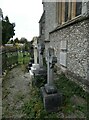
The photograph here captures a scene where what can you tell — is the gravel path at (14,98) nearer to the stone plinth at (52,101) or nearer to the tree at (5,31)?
the stone plinth at (52,101)

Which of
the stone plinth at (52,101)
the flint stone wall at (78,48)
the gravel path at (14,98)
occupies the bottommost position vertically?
the gravel path at (14,98)

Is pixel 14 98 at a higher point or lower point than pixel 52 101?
lower

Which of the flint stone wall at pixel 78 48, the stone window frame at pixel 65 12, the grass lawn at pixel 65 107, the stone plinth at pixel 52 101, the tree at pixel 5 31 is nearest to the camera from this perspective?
the grass lawn at pixel 65 107

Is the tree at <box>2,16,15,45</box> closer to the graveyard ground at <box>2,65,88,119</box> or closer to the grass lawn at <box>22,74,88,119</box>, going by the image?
the graveyard ground at <box>2,65,88,119</box>

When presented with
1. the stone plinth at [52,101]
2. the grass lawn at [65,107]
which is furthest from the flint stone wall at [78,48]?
the stone plinth at [52,101]

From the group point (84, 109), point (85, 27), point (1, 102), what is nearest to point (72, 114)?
point (84, 109)

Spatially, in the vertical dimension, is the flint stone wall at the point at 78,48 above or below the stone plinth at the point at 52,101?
above

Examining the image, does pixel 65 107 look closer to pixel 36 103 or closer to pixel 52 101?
pixel 52 101

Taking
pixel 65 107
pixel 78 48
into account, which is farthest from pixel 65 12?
pixel 65 107

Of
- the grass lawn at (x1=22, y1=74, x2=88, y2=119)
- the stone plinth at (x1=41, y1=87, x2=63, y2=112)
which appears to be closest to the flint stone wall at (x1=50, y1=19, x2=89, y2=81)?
the grass lawn at (x1=22, y1=74, x2=88, y2=119)

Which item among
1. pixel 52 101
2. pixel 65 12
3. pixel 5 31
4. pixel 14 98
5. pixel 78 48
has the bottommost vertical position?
pixel 14 98

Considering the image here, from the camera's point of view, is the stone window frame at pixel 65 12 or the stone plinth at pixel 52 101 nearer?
the stone plinth at pixel 52 101

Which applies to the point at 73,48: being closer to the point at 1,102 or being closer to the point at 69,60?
the point at 69,60

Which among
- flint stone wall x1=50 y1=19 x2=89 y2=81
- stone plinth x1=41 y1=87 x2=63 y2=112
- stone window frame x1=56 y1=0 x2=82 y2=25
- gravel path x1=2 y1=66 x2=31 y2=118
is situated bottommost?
gravel path x1=2 y1=66 x2=31 y2=118
